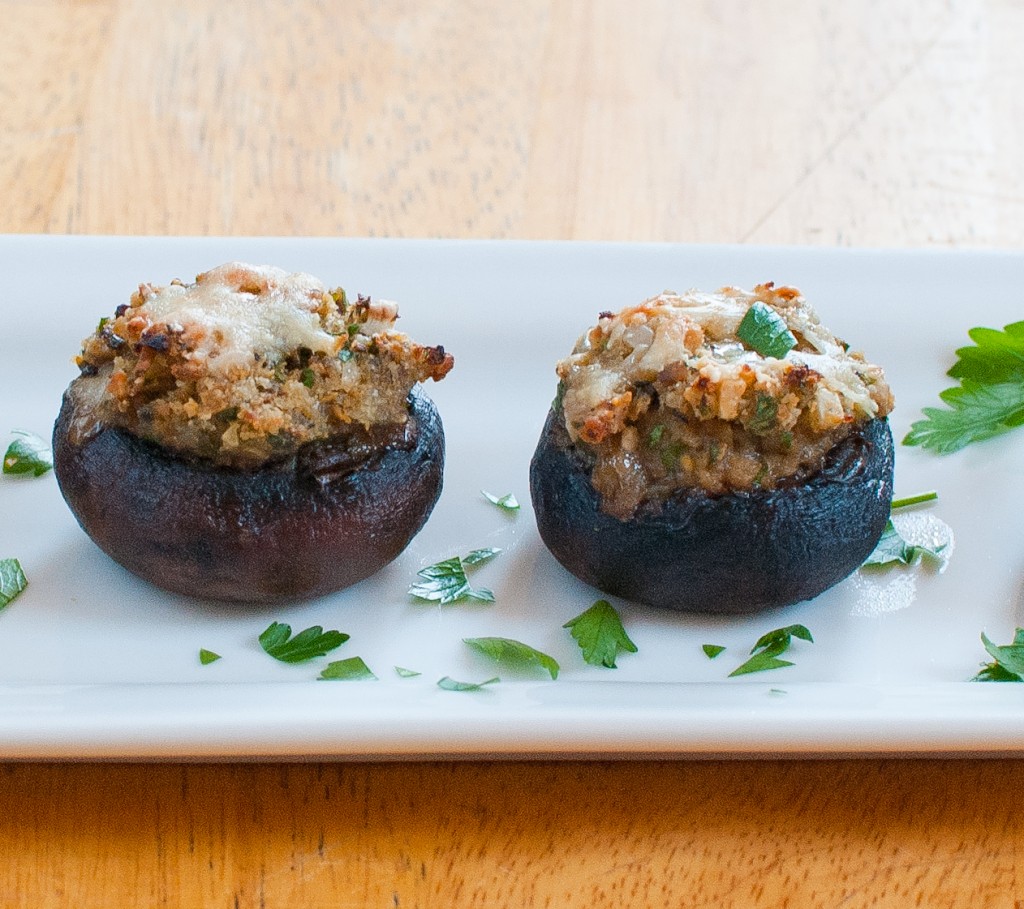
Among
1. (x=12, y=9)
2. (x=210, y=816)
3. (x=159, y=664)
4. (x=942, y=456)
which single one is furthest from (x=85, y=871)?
(x=12, y=9)

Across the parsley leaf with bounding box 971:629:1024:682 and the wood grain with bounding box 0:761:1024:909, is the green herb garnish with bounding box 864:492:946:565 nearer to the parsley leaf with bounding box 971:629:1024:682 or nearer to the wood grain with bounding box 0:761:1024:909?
the parsley leaf with bounding box 971:629:1024:682

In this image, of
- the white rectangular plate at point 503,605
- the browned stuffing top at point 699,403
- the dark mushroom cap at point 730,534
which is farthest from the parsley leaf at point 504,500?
the browned stuffing top at point 699,403

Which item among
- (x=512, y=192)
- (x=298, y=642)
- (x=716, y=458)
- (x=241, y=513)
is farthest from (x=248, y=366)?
(x=512, y=192)

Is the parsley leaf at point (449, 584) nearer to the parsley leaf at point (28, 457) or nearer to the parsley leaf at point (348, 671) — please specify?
the parsley leaf at point (348, 671)

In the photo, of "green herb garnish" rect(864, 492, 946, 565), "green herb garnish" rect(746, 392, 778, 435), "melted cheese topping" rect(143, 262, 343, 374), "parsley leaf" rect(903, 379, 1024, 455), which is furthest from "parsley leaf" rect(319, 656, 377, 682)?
"parsley leaf" rect(903, 379, 1024, 455)

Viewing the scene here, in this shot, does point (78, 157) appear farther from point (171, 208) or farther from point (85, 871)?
point (85, 871)
